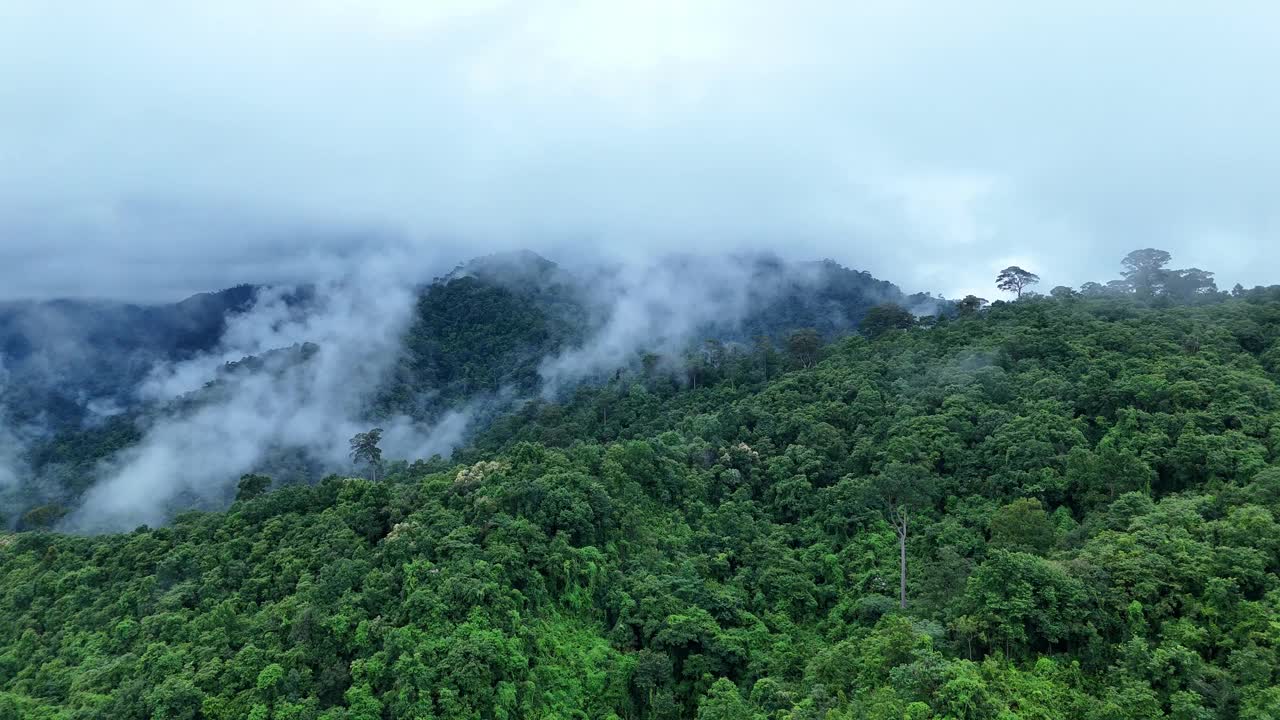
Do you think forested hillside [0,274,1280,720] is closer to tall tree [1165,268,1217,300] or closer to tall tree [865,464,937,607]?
tall tree [865,464,937,607]

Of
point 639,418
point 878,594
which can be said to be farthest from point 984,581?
point 639,418

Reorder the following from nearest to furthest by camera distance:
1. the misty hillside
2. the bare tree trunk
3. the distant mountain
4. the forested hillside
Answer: the forested hillside
the bare tree trunk
the misty hillside
the distant mountain

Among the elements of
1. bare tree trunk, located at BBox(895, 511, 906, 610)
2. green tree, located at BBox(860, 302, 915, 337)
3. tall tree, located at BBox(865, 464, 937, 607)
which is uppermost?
green tree, located at BBox(860, 302, 915, 337)

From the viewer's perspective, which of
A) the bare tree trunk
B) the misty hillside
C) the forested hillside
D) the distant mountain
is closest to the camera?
the forested hillside

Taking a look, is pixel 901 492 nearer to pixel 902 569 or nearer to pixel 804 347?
pixel 902 569

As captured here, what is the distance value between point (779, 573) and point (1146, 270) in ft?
166

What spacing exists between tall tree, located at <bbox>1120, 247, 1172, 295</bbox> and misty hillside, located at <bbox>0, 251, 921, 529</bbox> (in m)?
28.6

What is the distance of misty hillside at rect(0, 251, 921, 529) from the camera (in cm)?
7363

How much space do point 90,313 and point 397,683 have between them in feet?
346

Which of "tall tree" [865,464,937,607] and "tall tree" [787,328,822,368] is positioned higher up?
"tall tree" [787,328,822,368]

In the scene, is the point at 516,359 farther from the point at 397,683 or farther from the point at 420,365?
the point at 397,683

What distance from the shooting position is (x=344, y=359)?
89000 mm

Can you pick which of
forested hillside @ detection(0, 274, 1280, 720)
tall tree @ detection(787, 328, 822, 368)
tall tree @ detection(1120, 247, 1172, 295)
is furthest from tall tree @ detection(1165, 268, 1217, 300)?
tall tree @ detection(787, 328, 822, 368)

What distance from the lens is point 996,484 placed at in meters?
33.1
